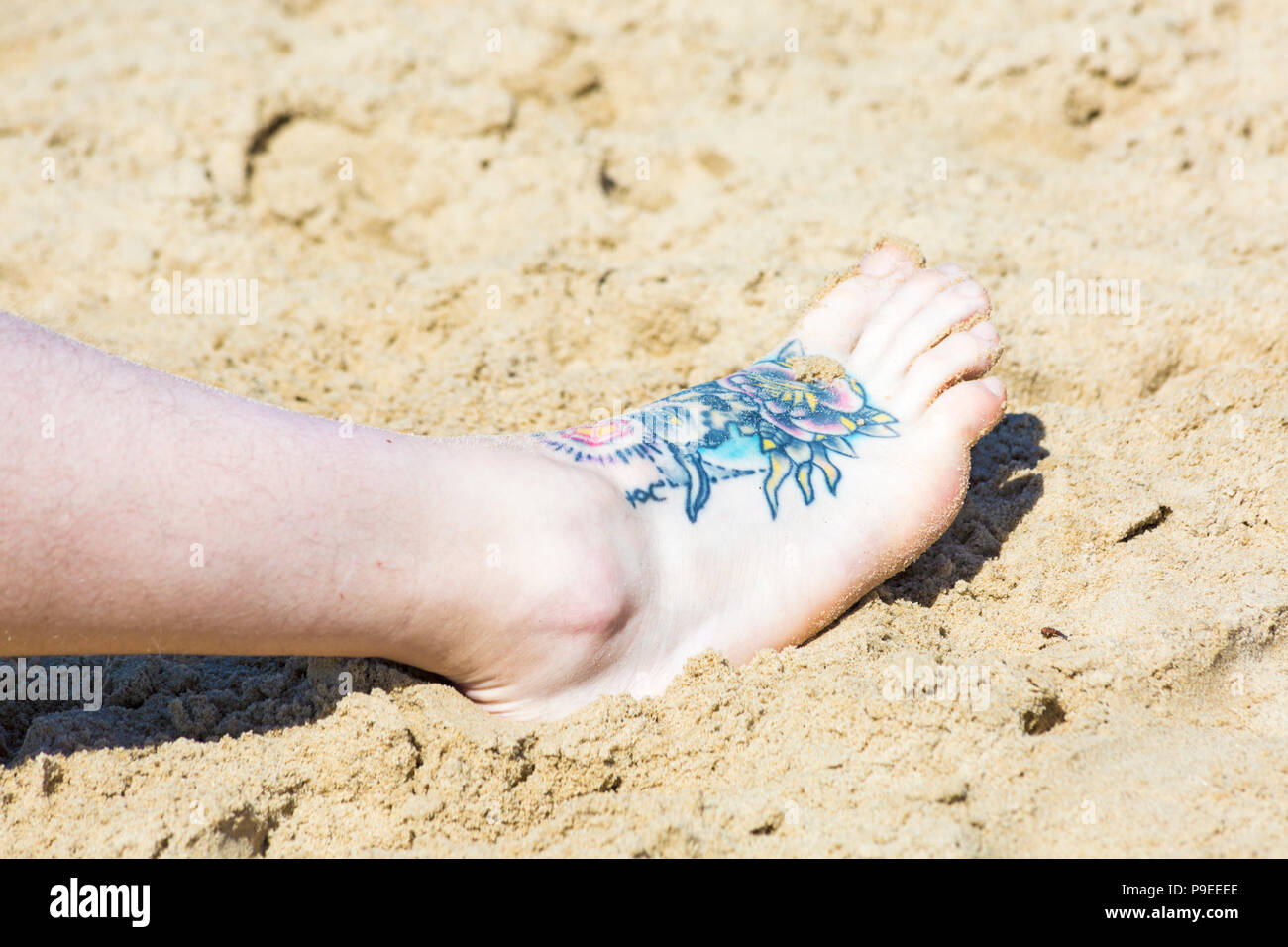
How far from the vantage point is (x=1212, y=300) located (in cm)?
168

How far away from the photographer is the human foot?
1183 millimetres

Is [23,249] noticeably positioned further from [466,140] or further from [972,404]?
[972,404]

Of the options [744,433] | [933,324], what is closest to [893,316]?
[933,324]

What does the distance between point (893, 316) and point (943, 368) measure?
15 cm

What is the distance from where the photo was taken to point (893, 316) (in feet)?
5.16

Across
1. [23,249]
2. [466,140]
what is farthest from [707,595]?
[23,249]

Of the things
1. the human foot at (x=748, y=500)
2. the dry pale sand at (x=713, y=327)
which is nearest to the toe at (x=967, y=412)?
the human foot at (x=748, y=500)

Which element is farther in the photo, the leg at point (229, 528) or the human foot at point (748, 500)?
the human foot at point (748, 500)

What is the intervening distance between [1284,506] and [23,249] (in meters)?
2.16

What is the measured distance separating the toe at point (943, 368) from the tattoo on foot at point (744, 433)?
4 centimetres

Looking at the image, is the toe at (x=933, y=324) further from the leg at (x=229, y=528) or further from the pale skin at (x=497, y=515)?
the leg at (x=229, y=528)

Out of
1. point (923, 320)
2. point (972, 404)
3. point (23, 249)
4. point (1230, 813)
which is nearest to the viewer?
point (1230, 813)

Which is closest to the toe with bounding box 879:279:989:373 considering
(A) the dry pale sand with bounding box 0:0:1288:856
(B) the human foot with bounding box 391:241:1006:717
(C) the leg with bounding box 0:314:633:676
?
(B) the human foot with bounding box 391:241:1006:717

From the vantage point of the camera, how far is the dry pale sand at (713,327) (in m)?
1.04
